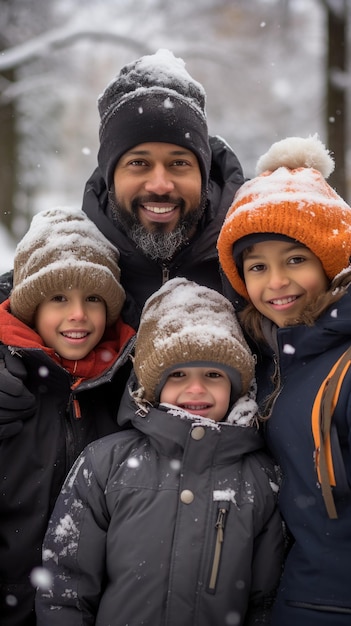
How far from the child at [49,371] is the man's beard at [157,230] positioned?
20cm

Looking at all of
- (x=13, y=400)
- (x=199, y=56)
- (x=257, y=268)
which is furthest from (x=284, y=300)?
(x=199, y=56)

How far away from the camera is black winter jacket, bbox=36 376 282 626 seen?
2307mm

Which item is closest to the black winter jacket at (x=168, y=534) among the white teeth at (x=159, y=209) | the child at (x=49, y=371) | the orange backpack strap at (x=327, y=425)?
the child at (x=49, y=371)

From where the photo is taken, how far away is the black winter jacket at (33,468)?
2.67 meters

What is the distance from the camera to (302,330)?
244 cm

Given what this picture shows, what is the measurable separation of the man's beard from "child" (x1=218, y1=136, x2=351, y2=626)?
1.61 ft

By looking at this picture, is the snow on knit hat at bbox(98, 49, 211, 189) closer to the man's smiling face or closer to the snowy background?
the man's smiling face

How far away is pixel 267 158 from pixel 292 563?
69.4 inches

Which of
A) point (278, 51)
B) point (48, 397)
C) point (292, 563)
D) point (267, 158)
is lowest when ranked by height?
point (292, 563)

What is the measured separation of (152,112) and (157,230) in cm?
64

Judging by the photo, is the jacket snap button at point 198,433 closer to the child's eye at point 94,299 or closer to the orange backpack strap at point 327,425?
the orange backpack strap at point 327,425

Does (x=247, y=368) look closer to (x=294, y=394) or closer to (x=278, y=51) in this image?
(x=294, y=394)

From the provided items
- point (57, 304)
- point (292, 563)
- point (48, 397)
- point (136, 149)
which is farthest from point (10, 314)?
point (292, 563)

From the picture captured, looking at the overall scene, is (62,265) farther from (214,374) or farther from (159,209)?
(214,374)
